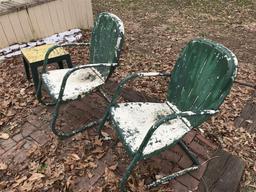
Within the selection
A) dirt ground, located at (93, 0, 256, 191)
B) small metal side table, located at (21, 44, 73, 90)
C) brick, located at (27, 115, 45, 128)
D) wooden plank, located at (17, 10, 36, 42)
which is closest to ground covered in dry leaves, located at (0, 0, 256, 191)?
dirt ground, located at (93, 0, 256, 191)

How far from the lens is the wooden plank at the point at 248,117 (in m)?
4.38

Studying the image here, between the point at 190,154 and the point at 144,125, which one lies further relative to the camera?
the point at 190,154

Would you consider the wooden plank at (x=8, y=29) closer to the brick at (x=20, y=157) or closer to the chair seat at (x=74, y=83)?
the chair seat at (x=74, y=83)

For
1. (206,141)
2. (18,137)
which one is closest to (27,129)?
(18,137)

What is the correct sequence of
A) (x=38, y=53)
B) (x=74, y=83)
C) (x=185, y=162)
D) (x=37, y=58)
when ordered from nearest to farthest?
(x=185, y=162), (x=74, y=83), (x=37, y=58), (x=38, y=53)

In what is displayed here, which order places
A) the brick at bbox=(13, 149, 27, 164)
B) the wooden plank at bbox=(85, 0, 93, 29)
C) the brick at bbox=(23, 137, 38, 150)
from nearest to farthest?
the brick at bbox=(13, 149, 27, 164) → the brick at bbox=(23, 137, 38, 150) → the wooden plank at bbox=(85, 0, 93, 29)

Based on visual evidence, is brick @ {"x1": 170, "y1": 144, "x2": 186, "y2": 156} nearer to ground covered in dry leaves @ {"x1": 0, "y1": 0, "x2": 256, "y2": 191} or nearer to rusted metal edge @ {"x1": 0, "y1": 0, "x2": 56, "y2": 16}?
ground covered in dry leaves @ {"x1": 0, "y1": 0, "x2": 256, "y2": 191}

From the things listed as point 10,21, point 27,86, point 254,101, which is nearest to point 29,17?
point 10,21

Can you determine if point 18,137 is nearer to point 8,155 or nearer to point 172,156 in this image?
point 8,155

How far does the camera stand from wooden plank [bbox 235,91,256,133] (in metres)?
4.38

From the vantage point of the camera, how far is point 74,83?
3795mm

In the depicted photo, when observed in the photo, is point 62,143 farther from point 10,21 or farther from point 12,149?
point 10,21

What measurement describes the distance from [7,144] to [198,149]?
2.44 m

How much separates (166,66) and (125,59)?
873mm
